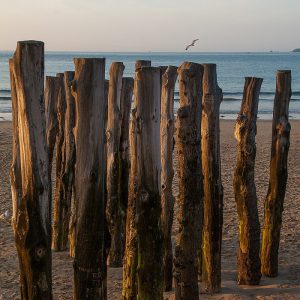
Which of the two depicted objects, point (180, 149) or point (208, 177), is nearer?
point (180, 149)

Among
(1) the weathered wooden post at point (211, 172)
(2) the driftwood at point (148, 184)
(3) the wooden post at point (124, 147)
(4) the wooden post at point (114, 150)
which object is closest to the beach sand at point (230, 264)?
(1) the weathered wooden post at point (211, 172)

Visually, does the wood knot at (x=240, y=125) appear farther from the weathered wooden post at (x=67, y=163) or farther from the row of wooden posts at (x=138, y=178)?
the weathered wooden post at (x=67, y=163)

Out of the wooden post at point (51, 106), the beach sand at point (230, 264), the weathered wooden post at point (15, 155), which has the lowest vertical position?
the beach sand at point (230, 264)

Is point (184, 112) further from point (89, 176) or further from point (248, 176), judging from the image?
point (248, 176)

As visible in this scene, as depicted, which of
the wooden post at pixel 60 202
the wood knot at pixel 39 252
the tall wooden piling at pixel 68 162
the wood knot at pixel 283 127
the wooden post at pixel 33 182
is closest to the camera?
the wooden post at pixel 33 182

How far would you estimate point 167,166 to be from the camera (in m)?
6.58

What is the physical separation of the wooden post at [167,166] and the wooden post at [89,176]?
4.72 ft

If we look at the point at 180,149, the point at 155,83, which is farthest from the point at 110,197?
the point at 155,83

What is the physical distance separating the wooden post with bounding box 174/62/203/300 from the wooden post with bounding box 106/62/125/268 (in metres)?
1.61

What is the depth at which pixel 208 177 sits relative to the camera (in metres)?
6.52

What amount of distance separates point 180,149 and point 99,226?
3.60ft

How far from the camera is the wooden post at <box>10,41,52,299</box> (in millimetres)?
4859

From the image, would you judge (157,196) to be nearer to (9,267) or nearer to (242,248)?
(242,248)

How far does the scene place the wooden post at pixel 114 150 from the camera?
727cm
